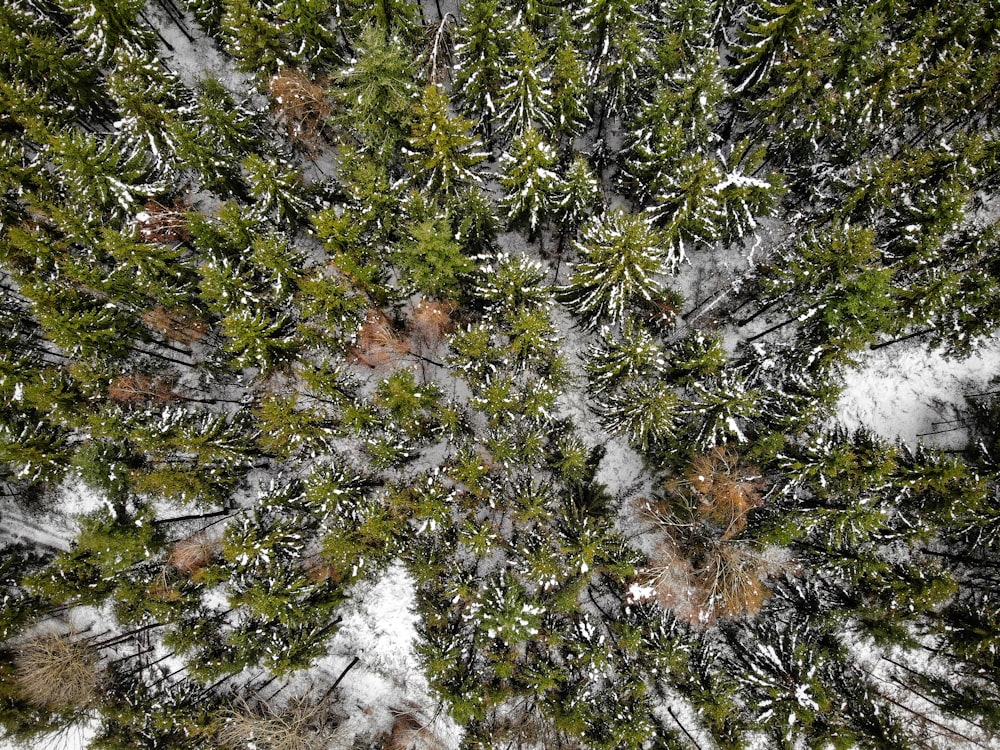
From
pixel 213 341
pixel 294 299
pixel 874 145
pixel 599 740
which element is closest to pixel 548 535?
pixel 599 740

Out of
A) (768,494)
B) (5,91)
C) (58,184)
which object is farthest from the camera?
(58,184)

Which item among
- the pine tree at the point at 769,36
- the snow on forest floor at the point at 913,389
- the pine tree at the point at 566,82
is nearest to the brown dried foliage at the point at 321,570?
the pine tree at the point at 566,82

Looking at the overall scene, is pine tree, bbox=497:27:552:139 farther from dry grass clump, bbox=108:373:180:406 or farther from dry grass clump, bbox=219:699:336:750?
dry grass clump, bbox=219:699:336:750

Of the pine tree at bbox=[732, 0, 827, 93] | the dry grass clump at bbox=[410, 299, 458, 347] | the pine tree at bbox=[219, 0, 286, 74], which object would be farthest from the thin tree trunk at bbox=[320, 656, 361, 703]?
the pine tree at bbox=[732, 0, 827, 93]

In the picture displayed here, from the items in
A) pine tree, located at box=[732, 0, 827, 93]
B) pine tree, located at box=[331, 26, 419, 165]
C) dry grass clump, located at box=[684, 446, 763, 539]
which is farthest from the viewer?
dry grass clump, located at box=[684, 446, 763, 539]

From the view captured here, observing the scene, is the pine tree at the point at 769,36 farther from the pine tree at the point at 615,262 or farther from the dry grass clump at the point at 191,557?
the dry grass clump at the point at 191,557

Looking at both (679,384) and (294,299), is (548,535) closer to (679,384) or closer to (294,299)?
(679,384)
